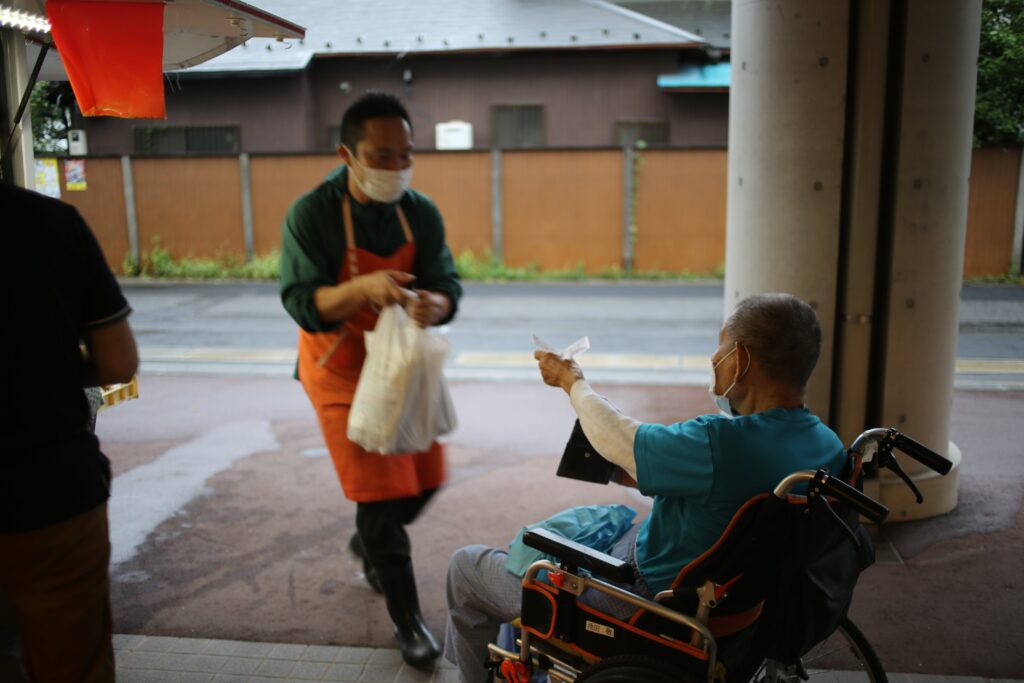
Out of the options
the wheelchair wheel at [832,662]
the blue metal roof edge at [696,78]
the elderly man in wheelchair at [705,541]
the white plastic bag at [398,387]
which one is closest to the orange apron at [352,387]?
the white plastic bag at [398,387]

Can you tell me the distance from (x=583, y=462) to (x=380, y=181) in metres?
1.19

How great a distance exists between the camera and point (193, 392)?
294 inches

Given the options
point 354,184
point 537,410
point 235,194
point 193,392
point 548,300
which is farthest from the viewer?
point 235,194

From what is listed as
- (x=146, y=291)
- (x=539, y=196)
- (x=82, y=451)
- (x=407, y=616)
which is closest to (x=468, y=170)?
(x=539, y=196)

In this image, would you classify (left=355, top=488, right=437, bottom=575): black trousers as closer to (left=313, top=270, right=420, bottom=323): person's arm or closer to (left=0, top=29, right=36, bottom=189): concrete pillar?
(left=313, top=270, right=420, bottom=323): person's arm

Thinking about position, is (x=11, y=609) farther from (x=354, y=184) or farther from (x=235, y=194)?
(x=235, y=194)

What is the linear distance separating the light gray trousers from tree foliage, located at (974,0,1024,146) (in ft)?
9.47

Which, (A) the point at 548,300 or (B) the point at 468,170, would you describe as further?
(B) the point at 468,170

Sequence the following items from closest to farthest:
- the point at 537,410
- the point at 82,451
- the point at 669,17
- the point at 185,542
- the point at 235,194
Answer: the point at 82,451 → the point at 185,542 → the point at 669,17 → the point at 537,410 → the point at 235,194

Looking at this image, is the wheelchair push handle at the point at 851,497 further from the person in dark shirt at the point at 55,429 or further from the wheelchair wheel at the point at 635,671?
the person in dark shirt at the point at 55,429

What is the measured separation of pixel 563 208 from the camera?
15.2 meters

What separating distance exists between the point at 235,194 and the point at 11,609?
13751mm

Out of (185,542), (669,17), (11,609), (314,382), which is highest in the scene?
(669,17)

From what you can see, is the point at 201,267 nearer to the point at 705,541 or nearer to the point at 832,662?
the point at 832,662
